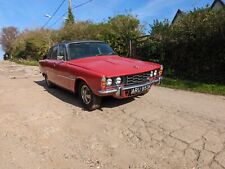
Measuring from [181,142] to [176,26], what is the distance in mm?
7235

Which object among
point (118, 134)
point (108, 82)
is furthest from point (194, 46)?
point (118, 134)

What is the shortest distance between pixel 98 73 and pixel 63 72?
75.7 inches

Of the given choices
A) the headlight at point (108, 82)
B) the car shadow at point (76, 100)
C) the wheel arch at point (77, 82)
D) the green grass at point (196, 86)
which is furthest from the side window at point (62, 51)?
the green grass at point (196, 86)

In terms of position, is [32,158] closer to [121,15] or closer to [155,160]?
[155,160]

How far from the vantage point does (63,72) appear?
7395mm

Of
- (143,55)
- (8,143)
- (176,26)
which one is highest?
(176,26)

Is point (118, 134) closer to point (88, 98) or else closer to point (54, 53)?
point (88, 98)

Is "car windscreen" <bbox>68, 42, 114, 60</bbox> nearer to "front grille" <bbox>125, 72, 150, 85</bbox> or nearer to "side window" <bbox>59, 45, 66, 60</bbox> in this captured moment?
"side window" <bbox>59, 45, 66, 60</bbox>

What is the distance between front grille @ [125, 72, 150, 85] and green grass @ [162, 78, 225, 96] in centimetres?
281

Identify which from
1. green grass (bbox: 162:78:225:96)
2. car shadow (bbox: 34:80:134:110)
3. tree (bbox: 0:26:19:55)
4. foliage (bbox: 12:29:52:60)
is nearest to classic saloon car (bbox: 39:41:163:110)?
car shadow (bbox: 34:80:134:110)

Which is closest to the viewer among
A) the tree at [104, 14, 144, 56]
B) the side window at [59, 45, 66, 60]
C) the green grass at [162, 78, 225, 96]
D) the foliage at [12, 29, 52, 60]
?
the side window at [59, 45, 66, 60]

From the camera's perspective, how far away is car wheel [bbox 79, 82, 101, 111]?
6223mm

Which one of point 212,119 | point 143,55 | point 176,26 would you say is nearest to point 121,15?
point 143,55

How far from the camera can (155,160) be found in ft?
13.0
